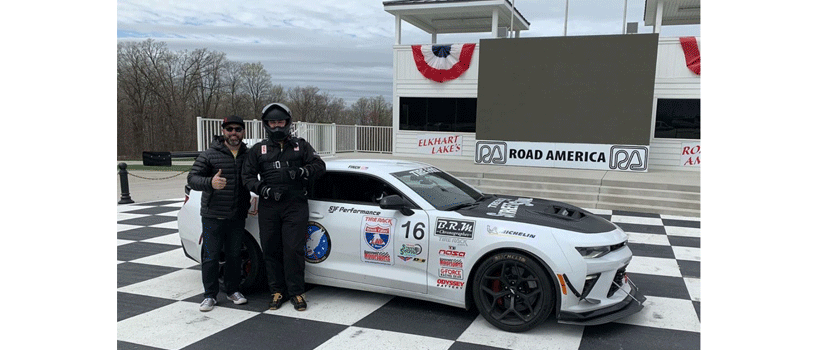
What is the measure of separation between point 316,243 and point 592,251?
245cm

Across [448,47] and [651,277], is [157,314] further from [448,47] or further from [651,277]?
[448,47]

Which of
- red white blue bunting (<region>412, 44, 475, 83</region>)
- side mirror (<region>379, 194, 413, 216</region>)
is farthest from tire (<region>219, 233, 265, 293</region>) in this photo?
red white blue bunting (<region>412, 44, 475, 83</region>)

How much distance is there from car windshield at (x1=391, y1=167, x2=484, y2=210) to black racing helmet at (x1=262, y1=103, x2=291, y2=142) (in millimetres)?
1083

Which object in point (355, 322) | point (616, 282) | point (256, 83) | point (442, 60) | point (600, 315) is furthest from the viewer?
point (256, 83)

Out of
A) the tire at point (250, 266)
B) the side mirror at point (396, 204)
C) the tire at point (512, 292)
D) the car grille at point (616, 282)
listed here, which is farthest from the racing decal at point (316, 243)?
the car grille at point (616, 282)

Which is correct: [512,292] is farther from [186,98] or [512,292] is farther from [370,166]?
[186,98]

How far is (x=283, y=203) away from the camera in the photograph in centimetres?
464

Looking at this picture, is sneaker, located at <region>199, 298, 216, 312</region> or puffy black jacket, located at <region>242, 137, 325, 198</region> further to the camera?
sneaker, located at <region>199, 298, 216, 312</region>

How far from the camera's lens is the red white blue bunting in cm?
1866

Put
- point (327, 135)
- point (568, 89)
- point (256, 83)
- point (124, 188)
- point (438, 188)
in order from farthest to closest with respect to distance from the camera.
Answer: point (256, 83)
point (327, 135)
point (568, 89)
point (124, 188)
point (438, 188)

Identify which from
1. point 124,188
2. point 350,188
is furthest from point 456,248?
point 124,188

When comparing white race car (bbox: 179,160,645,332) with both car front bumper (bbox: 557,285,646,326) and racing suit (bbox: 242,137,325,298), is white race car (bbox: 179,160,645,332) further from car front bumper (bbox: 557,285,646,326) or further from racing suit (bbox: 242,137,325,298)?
racing suit (bbox: 242,137,325,298)

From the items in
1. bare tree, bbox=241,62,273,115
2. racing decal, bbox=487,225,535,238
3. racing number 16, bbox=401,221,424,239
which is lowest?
racing number 16, bbox=401,221,424,239
